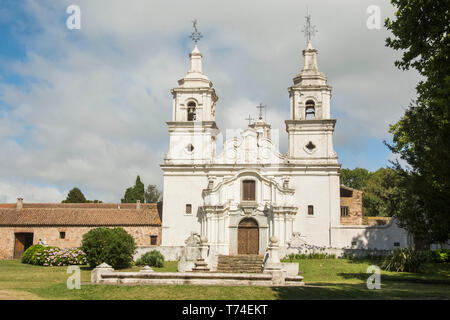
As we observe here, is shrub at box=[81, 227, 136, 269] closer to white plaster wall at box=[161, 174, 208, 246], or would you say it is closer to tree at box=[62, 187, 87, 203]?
white plaster wall at box=[161, 174, 208, 246]

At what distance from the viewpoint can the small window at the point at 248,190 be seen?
1227 inches

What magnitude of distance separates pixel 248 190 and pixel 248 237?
313 centimetres

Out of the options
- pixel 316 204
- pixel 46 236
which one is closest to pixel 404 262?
pixel 316 204

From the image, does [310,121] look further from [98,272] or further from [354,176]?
[354,176]

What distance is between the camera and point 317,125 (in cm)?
3222

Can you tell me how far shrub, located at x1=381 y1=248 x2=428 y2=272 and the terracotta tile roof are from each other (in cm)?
1613

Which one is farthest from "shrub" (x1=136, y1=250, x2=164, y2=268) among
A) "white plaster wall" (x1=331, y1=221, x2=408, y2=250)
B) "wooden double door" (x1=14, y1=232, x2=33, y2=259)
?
"white plaster wall" (x1=331, y1=221, x2=408, y2=250)

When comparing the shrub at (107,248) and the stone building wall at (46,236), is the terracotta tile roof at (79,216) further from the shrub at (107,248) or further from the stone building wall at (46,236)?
the shrub at (107,248)

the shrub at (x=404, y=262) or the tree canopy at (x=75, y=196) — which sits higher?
the tree canopy at (x=75, y=196)

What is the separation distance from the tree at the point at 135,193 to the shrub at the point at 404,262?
37.6 meters

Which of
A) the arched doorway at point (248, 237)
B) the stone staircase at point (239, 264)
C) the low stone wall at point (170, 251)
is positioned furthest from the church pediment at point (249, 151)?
the stone staircase at point (239, 264)

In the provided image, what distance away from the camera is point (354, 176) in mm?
68812

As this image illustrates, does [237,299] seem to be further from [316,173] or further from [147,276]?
[316,173]

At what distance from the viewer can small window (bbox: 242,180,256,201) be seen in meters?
31.2
